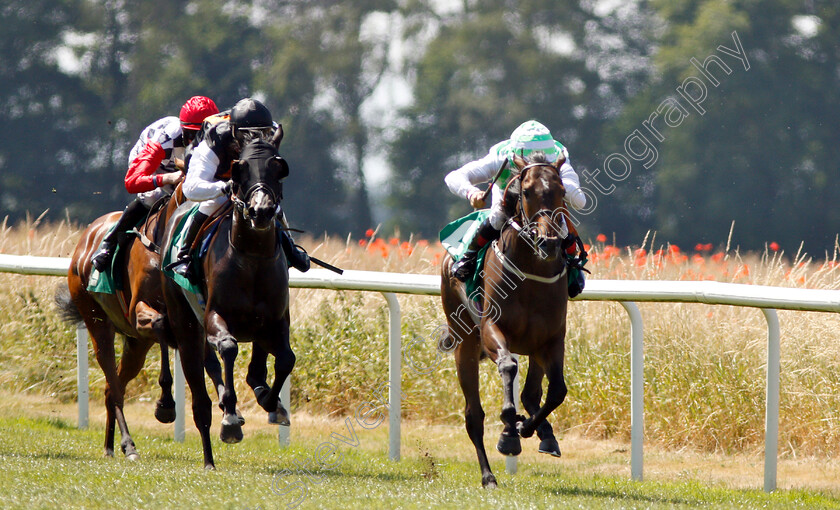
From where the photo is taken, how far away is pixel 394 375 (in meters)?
7.04

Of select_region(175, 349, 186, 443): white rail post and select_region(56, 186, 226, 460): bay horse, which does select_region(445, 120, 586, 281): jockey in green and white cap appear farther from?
select_region(175, 349, 186, 443): white rail post

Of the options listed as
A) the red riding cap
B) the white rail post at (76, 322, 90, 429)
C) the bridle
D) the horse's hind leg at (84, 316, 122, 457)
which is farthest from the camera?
the white rail post at (76, 322, 90, 429)

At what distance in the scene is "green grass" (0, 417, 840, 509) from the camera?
201 inches

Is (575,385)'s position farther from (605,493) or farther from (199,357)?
(199,357)

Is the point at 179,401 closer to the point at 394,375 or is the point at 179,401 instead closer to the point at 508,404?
the point at 394,375

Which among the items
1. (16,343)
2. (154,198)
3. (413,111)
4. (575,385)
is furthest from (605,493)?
(413,111)

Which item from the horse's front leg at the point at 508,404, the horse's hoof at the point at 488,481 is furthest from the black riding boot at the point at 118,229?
the horse's hoof at the point at 488,481

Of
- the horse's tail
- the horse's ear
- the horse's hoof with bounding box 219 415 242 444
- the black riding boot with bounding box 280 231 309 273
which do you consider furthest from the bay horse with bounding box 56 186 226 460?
the horse's ear

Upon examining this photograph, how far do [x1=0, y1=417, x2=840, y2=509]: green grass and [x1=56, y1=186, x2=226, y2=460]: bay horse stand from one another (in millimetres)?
353

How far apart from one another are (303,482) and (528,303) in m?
1.52

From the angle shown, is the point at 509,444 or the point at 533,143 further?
the point at 533,143

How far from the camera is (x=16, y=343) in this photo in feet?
33.8

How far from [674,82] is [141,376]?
755 inches

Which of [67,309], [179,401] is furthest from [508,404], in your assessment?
[67,309]
